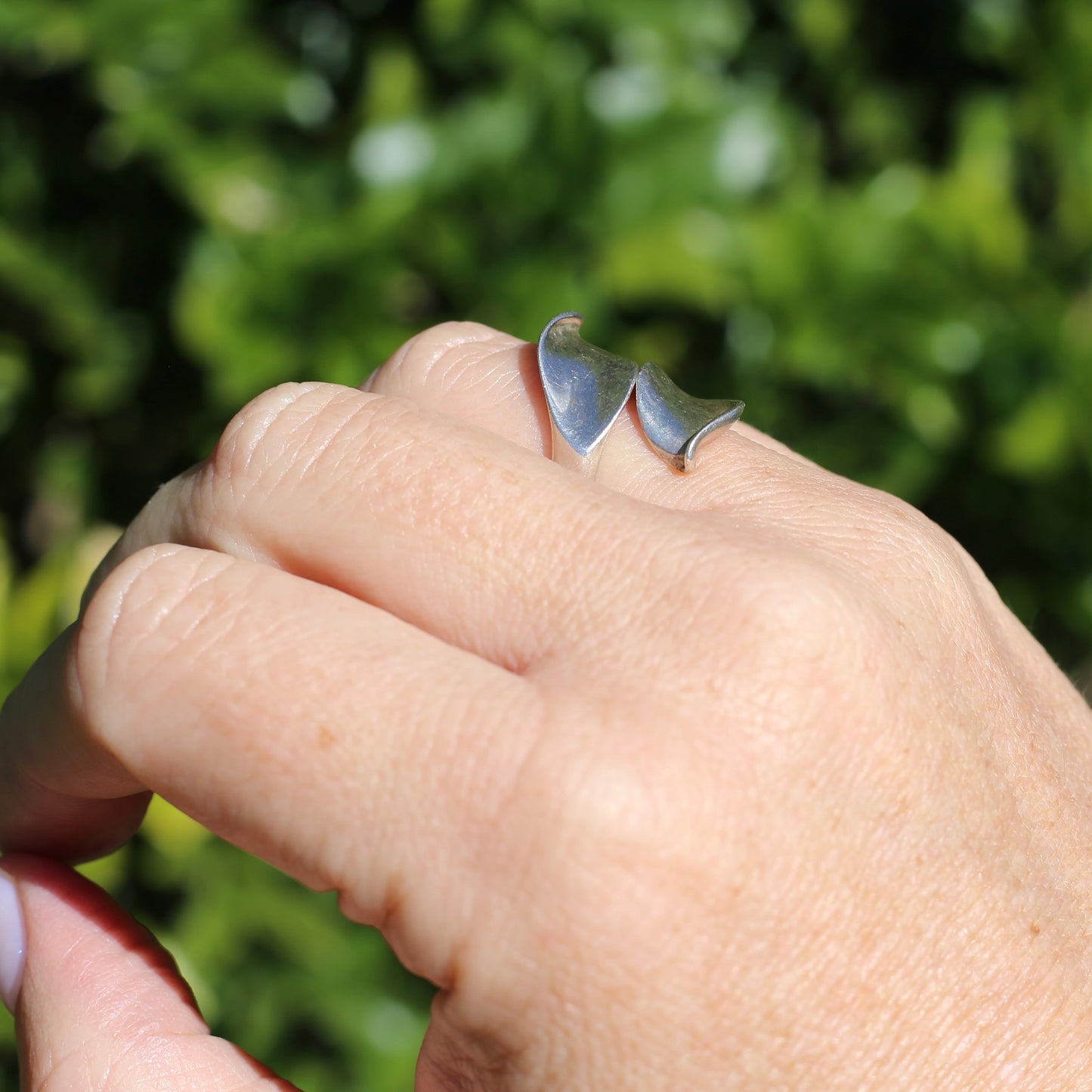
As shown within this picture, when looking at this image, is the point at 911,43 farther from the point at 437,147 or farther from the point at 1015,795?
the point at 1015,795

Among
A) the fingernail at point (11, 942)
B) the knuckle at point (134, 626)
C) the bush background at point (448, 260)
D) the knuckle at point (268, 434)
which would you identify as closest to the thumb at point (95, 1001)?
the fingernail at point (11, 942)

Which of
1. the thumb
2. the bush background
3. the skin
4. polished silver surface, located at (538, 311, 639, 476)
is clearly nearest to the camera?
the skin

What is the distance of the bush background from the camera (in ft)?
4.34

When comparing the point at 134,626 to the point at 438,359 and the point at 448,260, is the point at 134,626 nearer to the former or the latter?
the point at 438,359

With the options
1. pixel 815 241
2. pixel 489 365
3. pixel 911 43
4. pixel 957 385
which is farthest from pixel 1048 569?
pixel 489 365

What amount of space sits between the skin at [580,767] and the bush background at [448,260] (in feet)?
1.76

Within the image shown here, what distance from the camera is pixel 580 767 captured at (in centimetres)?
67

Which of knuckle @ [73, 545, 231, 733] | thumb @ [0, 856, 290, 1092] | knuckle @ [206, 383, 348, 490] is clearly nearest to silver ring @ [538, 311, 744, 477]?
knuckle @ [206, 383, 348, 490]

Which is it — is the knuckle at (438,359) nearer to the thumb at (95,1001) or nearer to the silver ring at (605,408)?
the silver ring at (605,408)

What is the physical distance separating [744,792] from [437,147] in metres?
0.95

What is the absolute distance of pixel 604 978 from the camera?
657mm

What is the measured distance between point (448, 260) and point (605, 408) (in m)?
0.55

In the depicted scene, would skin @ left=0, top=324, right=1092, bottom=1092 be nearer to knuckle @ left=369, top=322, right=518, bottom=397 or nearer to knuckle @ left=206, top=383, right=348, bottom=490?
knuckle @ left=206, top=383, right=348, bottom=490

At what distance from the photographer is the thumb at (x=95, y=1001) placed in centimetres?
77
